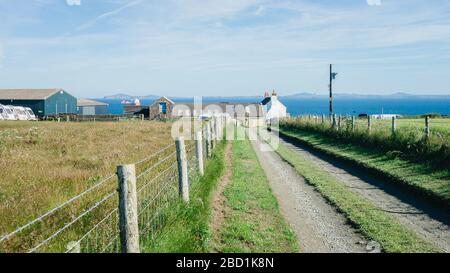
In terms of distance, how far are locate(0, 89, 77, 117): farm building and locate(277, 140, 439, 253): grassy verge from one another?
67090 mm

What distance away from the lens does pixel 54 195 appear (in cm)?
971

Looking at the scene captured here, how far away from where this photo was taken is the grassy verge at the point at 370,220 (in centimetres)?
724

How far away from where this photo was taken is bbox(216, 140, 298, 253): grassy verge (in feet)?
23.9

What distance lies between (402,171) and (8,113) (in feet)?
185

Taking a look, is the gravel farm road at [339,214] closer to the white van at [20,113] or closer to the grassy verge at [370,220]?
the grassy verge at [370,220]

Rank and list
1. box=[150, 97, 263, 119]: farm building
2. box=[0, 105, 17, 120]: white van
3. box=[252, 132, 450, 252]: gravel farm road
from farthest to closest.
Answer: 1. box=[150, 97, 263, 119]: farm building
2. box=[0, 105, 17, 120]: white van
3. box=[252, 132, 450, 252]: gravel farm road

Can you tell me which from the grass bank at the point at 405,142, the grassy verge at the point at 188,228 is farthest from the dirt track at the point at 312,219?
the grass bank at the point at 405,142

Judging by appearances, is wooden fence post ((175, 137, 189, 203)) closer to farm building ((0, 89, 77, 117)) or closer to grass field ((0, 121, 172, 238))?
grass field ((0, 121, 172, 238))

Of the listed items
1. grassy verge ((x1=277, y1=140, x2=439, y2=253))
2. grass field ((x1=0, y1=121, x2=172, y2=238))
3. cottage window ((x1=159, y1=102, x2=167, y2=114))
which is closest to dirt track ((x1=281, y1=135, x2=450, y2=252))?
grassy verge ((x1=277, y1=140, x2=439, y2=253))

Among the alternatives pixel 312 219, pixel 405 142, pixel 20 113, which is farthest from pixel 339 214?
pixel 20 113

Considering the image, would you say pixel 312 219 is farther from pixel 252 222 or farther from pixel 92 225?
pixel 92 225

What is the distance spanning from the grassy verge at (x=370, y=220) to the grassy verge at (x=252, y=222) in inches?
55.3
